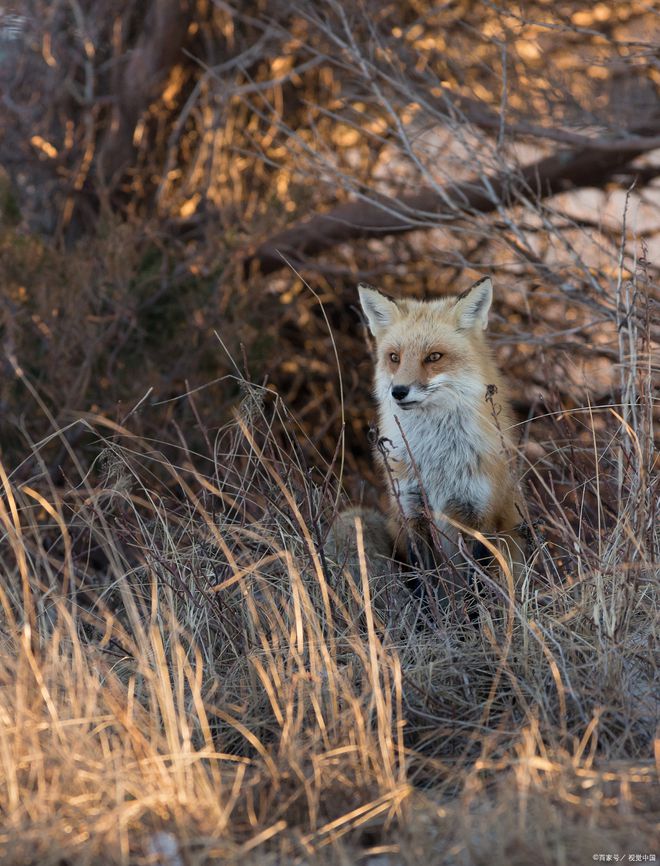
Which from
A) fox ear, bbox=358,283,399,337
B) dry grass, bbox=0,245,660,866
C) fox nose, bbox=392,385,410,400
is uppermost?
fox ear, bbox=358,283,399,337

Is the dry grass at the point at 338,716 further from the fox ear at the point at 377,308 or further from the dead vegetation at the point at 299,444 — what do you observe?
the fox ear at the point at 377,308

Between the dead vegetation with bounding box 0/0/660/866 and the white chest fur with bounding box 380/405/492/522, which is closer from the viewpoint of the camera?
the dead vegetation with bounding box 0/0/660/866

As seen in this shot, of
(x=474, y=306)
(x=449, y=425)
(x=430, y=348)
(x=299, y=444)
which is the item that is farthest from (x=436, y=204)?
(x=299, y=444)

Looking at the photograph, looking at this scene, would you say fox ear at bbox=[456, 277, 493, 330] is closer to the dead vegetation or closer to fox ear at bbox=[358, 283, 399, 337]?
fox ear at bbox=[358, 283, 399, 337]

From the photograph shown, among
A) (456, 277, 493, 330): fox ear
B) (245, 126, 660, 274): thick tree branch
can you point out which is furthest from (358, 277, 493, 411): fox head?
(245, 126, 660, 274): thick tree branch

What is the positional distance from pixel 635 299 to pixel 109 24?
222 inches

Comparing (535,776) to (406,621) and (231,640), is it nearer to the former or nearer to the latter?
(406,621)

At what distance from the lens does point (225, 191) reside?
734 cm

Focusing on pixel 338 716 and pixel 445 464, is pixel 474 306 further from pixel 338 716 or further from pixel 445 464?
pixel 338 716

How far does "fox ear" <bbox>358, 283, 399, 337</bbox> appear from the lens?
13.9ft

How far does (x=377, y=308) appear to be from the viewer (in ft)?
14.1

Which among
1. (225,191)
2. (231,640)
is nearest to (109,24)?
(225,191)

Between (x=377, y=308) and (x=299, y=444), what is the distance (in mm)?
813

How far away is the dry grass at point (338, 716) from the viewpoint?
2.22 m
